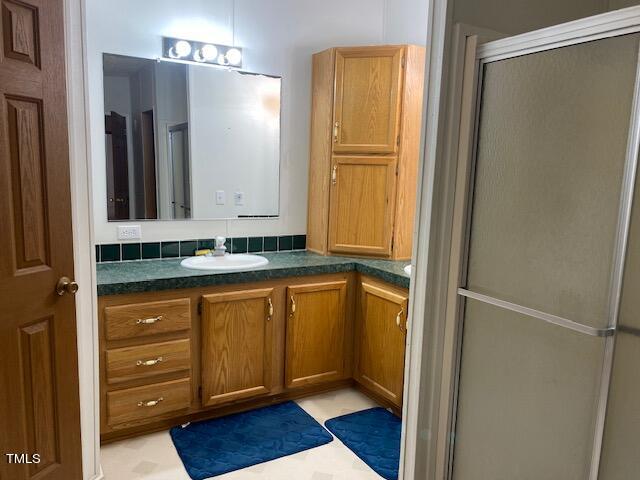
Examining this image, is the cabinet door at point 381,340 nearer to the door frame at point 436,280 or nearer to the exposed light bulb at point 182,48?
the door frame at point 436,280

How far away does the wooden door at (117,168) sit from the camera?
2.64 metres

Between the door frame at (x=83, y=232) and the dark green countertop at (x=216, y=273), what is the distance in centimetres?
29

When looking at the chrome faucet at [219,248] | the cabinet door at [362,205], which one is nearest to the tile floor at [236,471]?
the chrome faucet at [219,248]

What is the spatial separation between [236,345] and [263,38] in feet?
5.82

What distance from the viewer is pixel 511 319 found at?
1646 mm

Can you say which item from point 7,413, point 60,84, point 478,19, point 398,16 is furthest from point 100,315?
point 398,16

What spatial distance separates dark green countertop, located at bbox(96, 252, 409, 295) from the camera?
2305 mm

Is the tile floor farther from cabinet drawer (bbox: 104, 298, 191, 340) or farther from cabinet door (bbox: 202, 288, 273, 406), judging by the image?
cabinet drawer (bbox: 104, 298, 191, 340)

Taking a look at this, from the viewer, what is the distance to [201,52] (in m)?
2.80

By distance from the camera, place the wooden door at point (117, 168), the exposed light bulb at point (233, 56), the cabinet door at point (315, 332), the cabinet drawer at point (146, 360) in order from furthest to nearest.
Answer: the exposed light bulb at point (233, 56), the cabinet door at point (315, 332), the wooden door at point (117, 168), the cabinet drawer at point (146, 360)

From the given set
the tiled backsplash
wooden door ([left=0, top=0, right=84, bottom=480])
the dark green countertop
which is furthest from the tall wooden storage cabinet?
wooden door ([left=0, top=0, right=84, bottom=480])

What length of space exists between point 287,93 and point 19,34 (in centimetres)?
173

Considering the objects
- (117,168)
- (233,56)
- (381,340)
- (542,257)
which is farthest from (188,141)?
(542,257)

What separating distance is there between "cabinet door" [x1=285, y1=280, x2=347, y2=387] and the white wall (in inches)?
23.6
